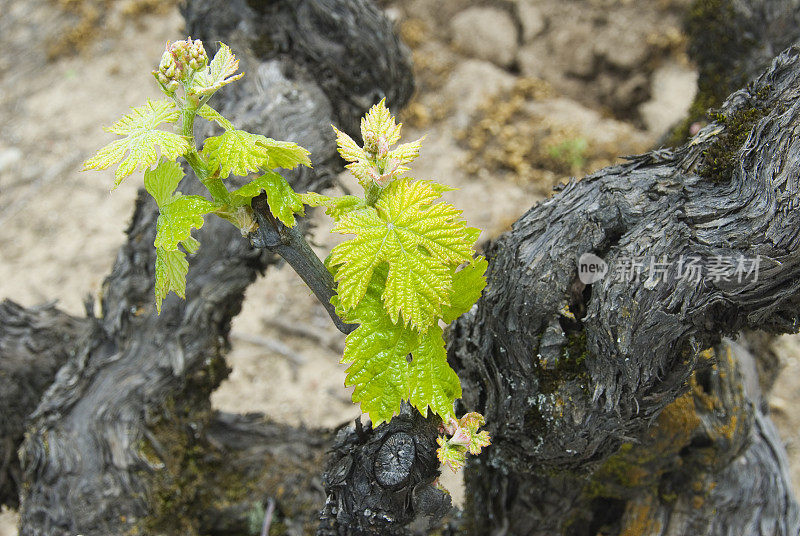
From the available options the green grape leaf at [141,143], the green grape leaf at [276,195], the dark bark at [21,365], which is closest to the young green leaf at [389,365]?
the green grape leaf at [276,195]

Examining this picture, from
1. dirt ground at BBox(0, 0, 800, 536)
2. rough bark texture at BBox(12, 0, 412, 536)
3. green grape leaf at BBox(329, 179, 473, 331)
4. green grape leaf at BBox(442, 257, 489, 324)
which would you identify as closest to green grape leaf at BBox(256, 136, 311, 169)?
green grape leaf at BBox(329, 179, 473, 331)

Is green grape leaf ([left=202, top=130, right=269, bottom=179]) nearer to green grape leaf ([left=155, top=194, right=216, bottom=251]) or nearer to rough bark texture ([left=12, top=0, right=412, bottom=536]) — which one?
green grape leaf ([left=155, top=194, right=216, bottom=251])

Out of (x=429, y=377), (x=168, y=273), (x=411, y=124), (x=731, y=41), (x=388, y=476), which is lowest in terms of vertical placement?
(x=388, y=476)

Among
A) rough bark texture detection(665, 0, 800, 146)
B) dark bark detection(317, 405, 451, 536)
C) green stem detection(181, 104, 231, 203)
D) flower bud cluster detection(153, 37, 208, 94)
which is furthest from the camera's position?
rough bark texture detection(665, 0, 800, 146)

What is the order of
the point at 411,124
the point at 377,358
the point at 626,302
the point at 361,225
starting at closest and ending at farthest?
the point at 361,225, the point at 377,358, the point at 626,302, the point at 411,124

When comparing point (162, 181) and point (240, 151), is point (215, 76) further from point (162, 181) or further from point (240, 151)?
A: point (162, 181)

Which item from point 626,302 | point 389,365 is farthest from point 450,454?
point 626,302

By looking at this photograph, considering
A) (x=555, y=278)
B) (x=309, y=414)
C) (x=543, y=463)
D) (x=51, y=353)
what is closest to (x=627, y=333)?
(x=555, y=278)
